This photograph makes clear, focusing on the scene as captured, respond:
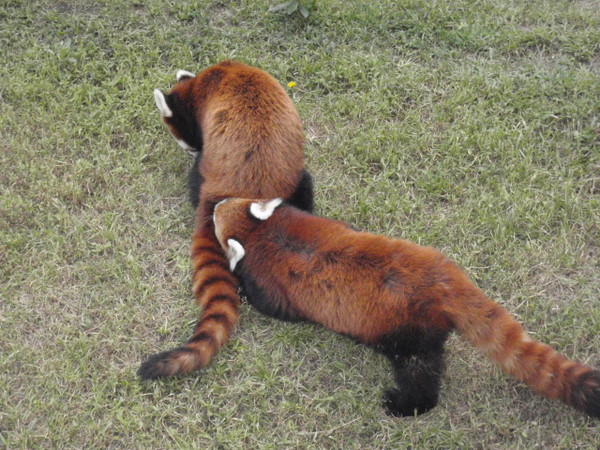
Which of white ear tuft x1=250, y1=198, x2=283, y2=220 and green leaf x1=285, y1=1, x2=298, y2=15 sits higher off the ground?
green leaf x1=285, y1=1, x2=298, y2=15

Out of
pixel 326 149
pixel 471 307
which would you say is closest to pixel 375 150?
pixel 326 149

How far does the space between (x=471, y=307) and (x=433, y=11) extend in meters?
2.97

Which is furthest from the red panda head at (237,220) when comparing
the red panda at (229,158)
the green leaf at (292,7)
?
the green leaf at (292,7)

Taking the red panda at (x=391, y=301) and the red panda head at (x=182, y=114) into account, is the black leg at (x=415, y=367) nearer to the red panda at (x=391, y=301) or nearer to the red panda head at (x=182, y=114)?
the red panda at (x=391, y=301)

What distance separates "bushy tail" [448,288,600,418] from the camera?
2793 millimetres

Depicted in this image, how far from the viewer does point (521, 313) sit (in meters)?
3.56

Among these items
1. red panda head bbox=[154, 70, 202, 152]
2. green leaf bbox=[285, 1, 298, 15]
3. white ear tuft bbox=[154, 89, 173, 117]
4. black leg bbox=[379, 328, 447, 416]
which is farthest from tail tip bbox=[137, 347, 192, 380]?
green leaf bbox=[285, 1, 298, 15]

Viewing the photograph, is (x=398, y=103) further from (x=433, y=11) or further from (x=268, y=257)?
(x=268, y=257)

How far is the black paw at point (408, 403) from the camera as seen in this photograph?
3137mm

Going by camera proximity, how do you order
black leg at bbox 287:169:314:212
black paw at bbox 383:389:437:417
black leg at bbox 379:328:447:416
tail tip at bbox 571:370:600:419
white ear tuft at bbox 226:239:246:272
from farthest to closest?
black leg at bbox 287:169:314:212, white ear tuft at bbox 226:239:246:272, black paw at bbox 383:389:437:417, black leg at bbox 379:328:447:416, tail tip at bbox 571:370:600:419

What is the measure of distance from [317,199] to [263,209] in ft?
2.28

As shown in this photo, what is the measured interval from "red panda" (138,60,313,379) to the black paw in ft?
2.96

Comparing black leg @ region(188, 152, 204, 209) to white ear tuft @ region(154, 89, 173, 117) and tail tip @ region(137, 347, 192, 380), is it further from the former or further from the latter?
tail tip @ region(137, 347, 192, 380)

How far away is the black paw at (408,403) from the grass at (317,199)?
5cm
